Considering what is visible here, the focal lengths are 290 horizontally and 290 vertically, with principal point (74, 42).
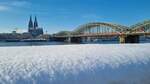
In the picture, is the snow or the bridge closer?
the snow

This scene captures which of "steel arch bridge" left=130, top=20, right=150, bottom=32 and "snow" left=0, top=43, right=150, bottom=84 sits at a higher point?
"steel arch bridge" left=130, top=20, right=150, bottom=32

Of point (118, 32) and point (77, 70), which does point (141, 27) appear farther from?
point (77, 70)

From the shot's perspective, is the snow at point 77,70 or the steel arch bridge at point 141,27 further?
the steel arch bridge at point 141,27

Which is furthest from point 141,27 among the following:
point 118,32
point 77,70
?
point 77,70

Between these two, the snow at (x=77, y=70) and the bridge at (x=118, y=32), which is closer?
the snow at (x=77, y=70)

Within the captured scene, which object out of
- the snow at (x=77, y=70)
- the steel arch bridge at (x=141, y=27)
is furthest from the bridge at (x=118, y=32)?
the snow at (x=77, y=70)

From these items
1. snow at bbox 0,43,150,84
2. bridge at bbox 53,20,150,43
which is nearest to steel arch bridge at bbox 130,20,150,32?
bridge at bbox 53,20,150,43

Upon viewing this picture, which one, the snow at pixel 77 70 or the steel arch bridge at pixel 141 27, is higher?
the steel arch bridge at pixel 141 27

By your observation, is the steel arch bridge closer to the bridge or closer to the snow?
the bridge

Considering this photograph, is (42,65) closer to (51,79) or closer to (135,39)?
(51,79)

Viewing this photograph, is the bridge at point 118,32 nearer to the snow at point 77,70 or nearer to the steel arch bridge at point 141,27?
the steel arch bridge at point 141,27

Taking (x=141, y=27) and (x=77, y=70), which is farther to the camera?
(x=141, y=27)

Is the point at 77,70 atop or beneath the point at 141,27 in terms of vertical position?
beneath

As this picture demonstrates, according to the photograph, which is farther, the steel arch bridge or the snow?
the steel arch bridge
